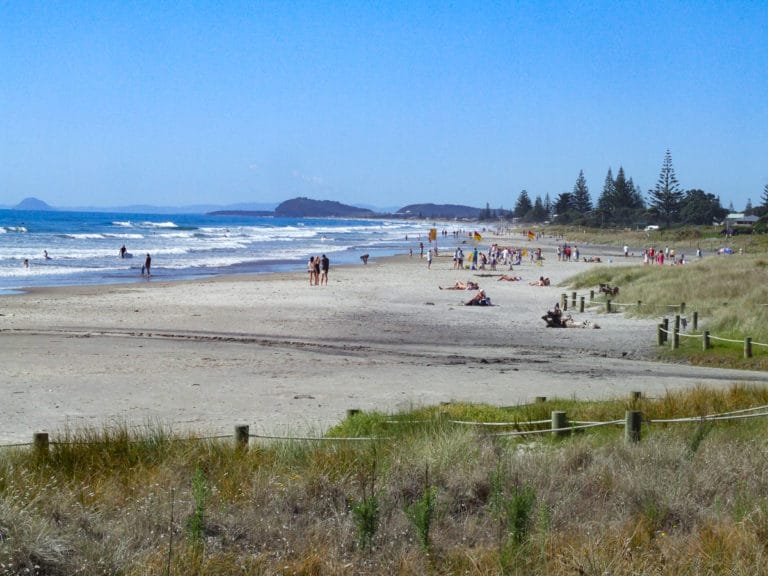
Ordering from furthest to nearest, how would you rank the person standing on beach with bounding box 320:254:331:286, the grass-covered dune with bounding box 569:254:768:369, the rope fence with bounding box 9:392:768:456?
the person standing on beach with bounding box 320:254:331:286, the grass-covered dune with bounding box 569:254:768:369, the rope fence with bounding box 9:392:768:456

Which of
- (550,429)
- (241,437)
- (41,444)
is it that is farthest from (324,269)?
(41,444)

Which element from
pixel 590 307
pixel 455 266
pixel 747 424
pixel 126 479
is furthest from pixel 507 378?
pixel 455 266

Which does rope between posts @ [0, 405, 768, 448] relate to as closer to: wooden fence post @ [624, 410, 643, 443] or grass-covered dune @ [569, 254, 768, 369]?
wooden fence post @ [624, 410, 643, 443]

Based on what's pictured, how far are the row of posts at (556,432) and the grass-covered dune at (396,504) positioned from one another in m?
0.10

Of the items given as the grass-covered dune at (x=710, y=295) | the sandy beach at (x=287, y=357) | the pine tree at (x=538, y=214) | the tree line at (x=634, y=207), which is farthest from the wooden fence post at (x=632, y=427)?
the pine tree at (x=538, y=214)

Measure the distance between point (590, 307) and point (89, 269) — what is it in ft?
97.2

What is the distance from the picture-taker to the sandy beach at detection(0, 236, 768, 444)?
12.7 metres

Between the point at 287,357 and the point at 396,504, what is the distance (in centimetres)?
1153

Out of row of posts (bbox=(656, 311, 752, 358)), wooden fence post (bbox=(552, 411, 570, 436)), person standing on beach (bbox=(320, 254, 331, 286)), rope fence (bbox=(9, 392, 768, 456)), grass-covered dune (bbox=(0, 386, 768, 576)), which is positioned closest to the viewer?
grass-covered dune (bbox=(0, 386, 768, 576))

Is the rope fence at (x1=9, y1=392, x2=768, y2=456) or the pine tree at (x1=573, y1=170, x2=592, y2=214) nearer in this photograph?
the rope fence at (x1=9, y1=392, x2=768, y2=456)

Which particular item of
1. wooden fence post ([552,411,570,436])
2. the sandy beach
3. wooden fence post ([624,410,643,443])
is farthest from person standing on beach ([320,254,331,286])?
wooden fence post ([624,410,643,443])

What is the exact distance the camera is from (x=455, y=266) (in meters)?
51.4

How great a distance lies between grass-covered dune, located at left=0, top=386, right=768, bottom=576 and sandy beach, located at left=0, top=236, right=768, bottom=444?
2372 millimetres

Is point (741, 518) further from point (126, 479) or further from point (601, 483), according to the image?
point (126, 479)
